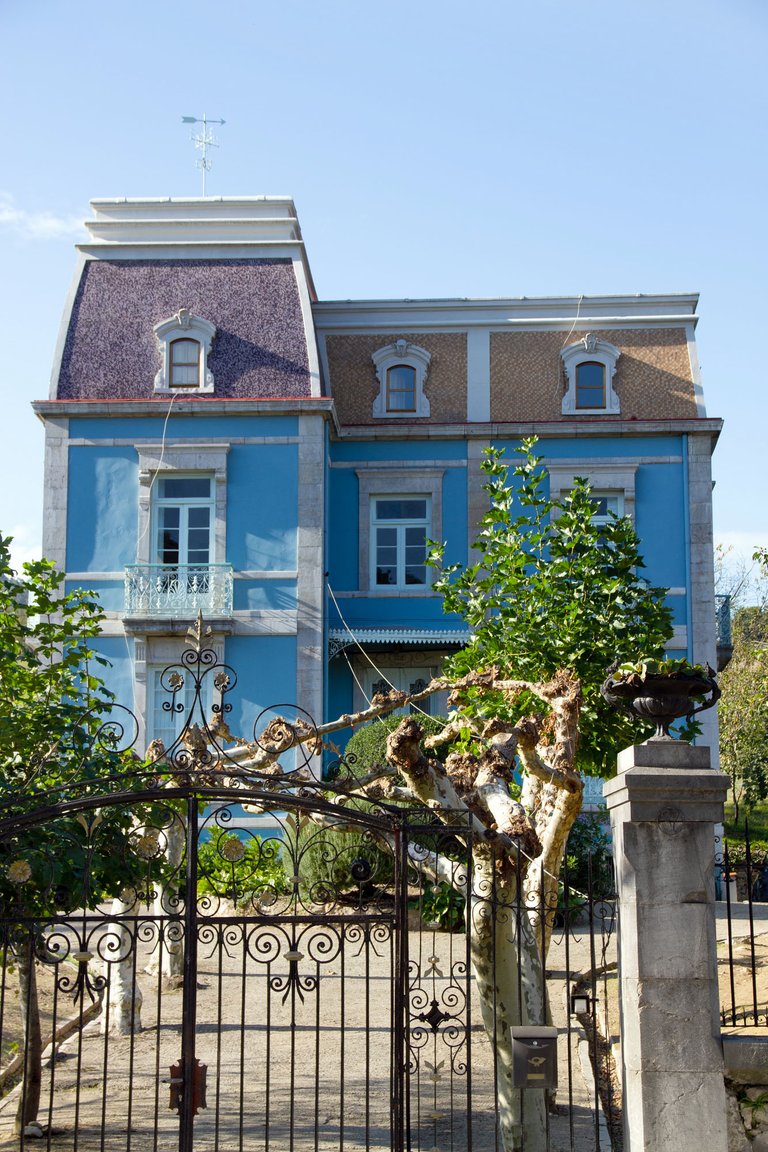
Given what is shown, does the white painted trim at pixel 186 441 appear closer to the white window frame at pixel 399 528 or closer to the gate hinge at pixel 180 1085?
the white window frame at pixel 399 528

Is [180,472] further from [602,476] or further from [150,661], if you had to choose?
[602,476]

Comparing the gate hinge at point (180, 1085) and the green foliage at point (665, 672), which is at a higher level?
the green foliage at point (665, 672)

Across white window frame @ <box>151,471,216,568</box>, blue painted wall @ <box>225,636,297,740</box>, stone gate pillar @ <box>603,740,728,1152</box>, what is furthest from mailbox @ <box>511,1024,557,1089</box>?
white window frame @ <box>151,471,216,568</box>

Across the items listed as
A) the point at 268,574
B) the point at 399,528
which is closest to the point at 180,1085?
the point at 268,574

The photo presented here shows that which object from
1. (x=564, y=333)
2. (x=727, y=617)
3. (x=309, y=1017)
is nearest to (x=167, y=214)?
(x=564, y=333)

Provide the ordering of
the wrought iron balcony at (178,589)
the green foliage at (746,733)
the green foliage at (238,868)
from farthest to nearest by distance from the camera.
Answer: the green foliage at (746,733), the wrought iron balcony at (178,589), the green foliage at (238,868)

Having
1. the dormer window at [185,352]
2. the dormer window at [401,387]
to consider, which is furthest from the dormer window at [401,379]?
the dormer window at [185,352]

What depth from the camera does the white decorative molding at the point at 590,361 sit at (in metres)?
24.1

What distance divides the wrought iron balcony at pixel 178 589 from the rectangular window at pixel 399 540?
3.07 metres

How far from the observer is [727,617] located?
24.5m

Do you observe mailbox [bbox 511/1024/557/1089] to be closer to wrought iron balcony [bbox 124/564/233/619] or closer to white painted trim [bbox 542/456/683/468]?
wrought iron balcony [bbox 124/564/233/619]

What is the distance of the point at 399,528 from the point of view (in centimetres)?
2414

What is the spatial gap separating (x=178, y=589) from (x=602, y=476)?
7999mm

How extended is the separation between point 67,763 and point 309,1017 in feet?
18.4
